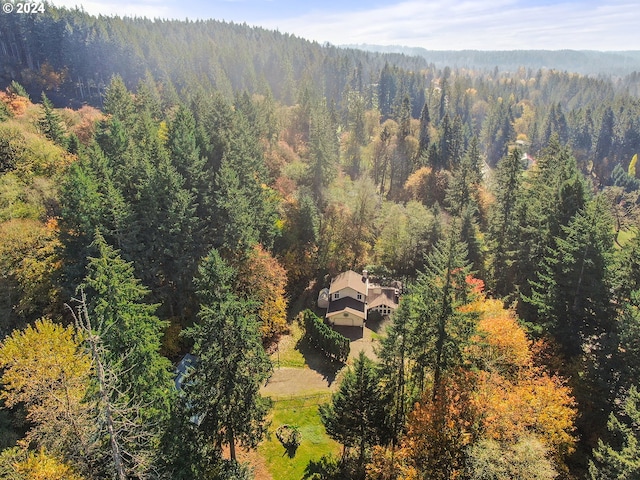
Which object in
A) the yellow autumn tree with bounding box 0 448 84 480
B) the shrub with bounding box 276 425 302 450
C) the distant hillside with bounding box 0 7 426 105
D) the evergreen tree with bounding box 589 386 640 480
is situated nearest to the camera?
the yellow autumn tree with bounding box 0 448 84 480

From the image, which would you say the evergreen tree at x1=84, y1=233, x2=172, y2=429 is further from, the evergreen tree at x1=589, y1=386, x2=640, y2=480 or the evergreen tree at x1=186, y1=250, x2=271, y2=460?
the evergreen tree at x1=589, y1=386, x2=640, y2=480

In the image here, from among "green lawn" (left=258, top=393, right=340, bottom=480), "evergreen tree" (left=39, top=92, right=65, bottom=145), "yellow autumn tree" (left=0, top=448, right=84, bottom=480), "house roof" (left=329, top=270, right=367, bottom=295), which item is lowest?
"green lawn" (left=258, top=393, right=340, bottom=480)

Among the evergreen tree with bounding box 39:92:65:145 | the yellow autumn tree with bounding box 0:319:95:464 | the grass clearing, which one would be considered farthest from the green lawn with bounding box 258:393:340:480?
the evergreen tree with bounding box 39:92:65:145

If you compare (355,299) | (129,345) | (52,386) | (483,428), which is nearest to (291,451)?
(483,428)

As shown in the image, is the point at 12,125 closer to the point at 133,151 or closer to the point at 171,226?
the point at 133,151

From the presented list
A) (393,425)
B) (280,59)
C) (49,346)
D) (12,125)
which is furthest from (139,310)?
(280,59)

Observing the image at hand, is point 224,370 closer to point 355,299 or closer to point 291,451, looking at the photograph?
point 291,451

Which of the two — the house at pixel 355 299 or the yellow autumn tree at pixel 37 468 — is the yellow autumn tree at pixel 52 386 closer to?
the yellow autumn tree at pixel 37 468

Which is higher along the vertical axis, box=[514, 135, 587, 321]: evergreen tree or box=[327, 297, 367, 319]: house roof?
box=[514, 135, 587, 321]: evergreen tree
